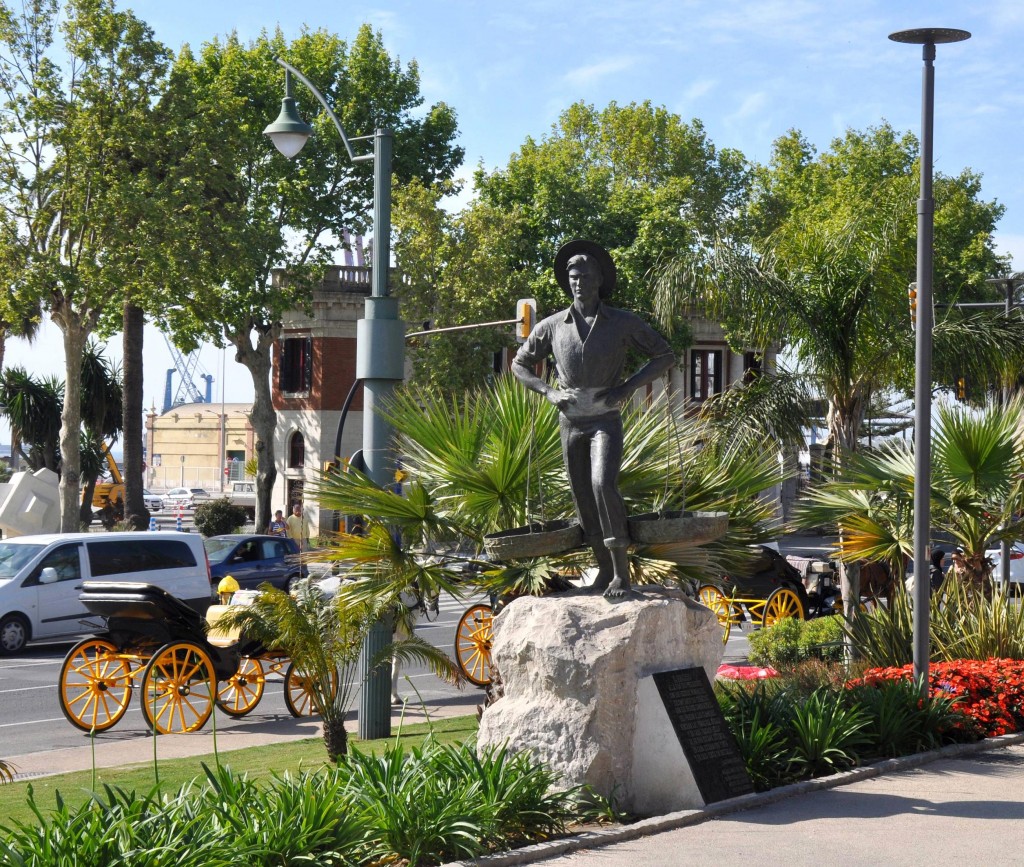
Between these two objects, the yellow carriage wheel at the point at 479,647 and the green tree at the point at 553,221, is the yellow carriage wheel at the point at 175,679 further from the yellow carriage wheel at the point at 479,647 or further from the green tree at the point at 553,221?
the green tree at the point at 553,221

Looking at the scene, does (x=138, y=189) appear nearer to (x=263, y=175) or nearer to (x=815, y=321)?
(x=263, y=175)

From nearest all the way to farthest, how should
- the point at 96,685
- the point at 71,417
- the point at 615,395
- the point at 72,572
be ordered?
1. the point at 615,395
2. the point at 96,685
3. the point at 72,572
4. the point at 71,417

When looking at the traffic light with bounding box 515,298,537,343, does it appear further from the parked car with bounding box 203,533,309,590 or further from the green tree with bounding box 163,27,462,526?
the green tree with bounding box 163,27,462,526

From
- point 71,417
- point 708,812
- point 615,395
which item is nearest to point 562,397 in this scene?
point 615,395

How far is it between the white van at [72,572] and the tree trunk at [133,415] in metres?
12.0

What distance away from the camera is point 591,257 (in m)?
9.09

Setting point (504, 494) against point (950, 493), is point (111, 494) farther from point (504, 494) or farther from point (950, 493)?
point (504, 494)

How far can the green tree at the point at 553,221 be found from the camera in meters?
39.2

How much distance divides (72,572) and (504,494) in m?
13.0

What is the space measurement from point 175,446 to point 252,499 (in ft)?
213

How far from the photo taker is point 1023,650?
1280 centimetres

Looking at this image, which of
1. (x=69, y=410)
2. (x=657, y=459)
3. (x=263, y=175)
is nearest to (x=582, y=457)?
(x=657, y=459)

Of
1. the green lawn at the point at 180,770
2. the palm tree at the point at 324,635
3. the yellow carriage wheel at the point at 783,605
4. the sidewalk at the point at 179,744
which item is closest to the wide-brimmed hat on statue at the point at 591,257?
the palm tree at the point at 324,635

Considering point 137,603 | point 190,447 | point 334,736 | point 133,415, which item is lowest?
point 334,736
